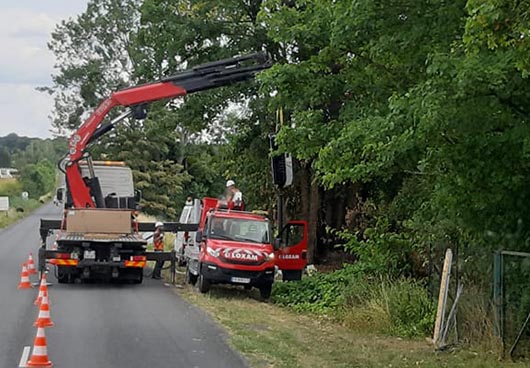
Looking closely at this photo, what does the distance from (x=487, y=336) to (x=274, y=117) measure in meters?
14.9

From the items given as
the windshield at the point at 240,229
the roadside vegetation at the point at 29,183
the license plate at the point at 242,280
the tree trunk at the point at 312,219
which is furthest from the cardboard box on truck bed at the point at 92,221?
the roadside vegetation at the point at 29,183

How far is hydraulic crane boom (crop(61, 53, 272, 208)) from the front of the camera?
22.7m

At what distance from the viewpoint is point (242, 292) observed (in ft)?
70.6

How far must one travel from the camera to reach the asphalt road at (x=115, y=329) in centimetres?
1183

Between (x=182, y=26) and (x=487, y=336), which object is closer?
(x=487, y=336)

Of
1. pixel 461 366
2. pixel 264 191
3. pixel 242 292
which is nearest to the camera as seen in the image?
pixel 461 366

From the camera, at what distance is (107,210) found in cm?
2205

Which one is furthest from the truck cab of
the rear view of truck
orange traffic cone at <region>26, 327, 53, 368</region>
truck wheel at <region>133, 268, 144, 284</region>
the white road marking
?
orange traffic cone at <region>26, 327, 53, 368</region>

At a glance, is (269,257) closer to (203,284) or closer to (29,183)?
A: (203,284)

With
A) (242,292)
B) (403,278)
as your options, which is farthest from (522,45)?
(242,292)

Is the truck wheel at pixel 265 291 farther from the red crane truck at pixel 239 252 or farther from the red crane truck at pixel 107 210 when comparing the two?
the red crane truck at pixel 107 210

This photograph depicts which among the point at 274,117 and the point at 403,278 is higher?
the point at 274,117

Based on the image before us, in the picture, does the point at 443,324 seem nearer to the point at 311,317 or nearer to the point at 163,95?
the point at 311,317

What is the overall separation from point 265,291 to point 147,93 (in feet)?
20.9
